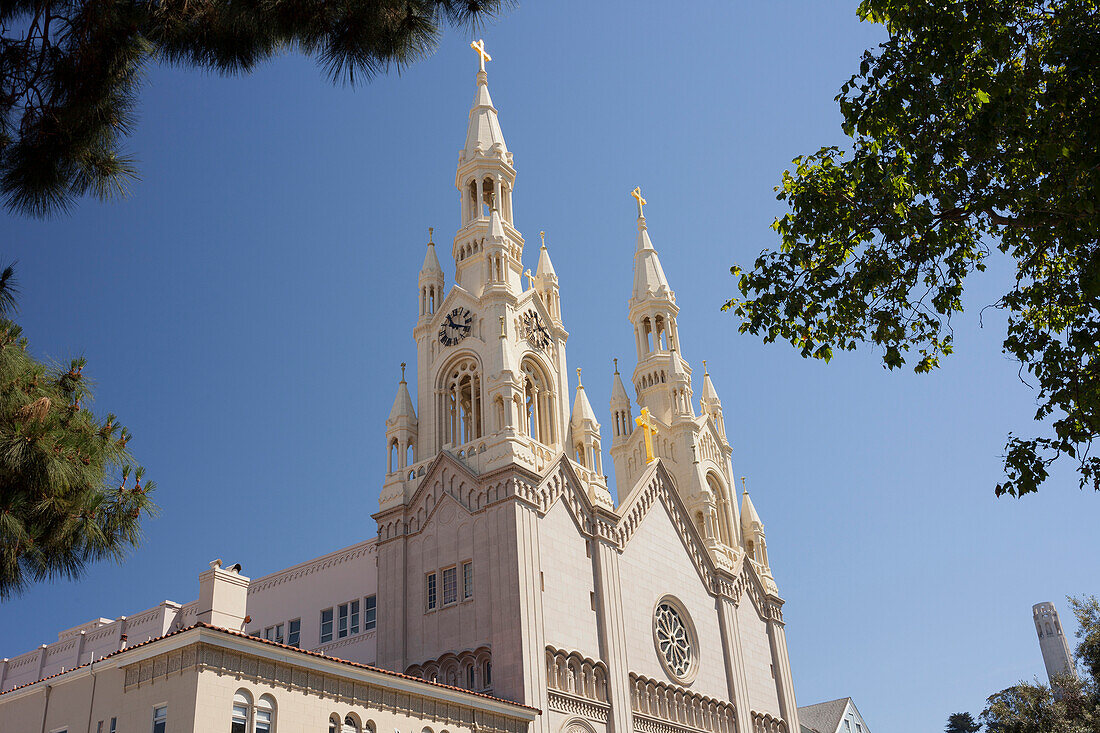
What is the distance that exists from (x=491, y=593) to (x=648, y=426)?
21.9 m

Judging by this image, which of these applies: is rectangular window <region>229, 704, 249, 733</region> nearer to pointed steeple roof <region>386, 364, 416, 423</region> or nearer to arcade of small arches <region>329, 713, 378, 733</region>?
arcade of small arches <region>329, 713, 378, 733</region>

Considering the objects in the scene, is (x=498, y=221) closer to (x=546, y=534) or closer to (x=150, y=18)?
(x=546, y=534)

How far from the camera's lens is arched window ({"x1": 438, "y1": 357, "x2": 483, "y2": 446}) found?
48.8 metres

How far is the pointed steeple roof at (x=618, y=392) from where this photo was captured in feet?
212

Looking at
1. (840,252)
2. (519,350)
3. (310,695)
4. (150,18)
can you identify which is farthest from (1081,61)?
(519,350)

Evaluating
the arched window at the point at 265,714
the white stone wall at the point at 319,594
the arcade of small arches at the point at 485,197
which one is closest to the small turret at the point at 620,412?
the arcade of small arches at the point at 485,197

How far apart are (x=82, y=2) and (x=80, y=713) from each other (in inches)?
850

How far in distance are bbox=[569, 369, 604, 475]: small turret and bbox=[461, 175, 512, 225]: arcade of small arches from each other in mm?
11504

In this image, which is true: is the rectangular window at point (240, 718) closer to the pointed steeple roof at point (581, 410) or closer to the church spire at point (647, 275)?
the pointed steeple roof at point (581, 410)

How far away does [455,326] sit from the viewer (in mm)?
50719

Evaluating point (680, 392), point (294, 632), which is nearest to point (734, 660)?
point (680, 392)

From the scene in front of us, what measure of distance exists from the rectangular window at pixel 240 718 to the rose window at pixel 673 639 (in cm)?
2500

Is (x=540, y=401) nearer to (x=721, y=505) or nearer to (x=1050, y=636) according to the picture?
(x=721, y=505)

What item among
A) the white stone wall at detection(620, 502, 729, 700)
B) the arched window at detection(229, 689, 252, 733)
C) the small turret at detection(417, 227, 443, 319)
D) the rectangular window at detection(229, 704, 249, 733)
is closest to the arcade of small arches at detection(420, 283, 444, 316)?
the small turret at detection(417, 227, 443, 319)
